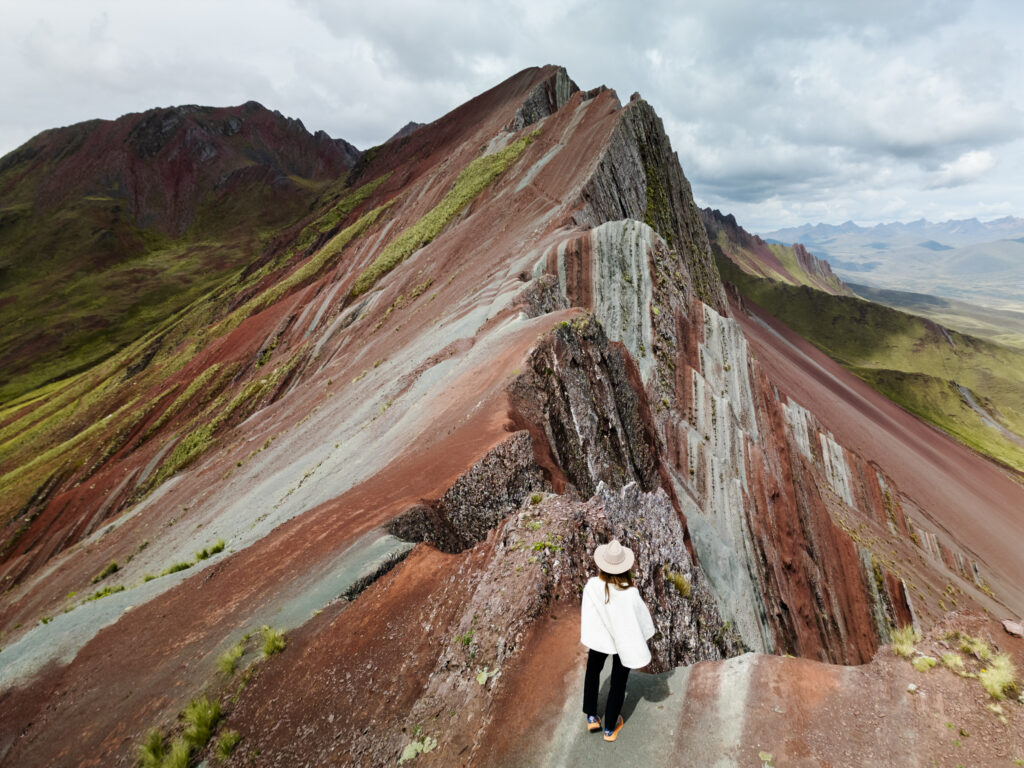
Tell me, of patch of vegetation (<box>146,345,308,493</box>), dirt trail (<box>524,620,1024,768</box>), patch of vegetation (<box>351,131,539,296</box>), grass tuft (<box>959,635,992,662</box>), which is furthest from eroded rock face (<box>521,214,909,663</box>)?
patch of vegetation (<box>146,345,308,493</box>)

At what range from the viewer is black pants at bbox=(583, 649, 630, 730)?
609 centimetres

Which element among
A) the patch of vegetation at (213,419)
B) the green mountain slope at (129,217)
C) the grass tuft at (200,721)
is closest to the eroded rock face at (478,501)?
the grass tuft at (200,721)

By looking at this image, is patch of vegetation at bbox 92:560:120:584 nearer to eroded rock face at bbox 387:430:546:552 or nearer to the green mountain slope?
eroded rock face at bbox 387:430:546:552

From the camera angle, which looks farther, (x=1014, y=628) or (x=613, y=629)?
(x=1014, y=628)

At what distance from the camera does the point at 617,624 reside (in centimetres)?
627

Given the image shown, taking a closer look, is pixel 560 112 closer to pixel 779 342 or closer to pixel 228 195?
pixel 779 342

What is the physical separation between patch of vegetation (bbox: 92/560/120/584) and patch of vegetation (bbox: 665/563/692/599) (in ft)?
73.3

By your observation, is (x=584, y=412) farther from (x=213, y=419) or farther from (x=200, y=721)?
(x=213, y=419)

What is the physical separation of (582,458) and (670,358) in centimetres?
1456

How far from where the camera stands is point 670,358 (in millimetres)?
27969

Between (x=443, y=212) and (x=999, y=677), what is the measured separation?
2011 inches

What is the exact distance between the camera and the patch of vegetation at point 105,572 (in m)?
19.8

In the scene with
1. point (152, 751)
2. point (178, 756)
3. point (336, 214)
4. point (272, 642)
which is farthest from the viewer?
point (336, 214)

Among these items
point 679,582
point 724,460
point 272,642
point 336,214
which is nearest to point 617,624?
point 679,582
